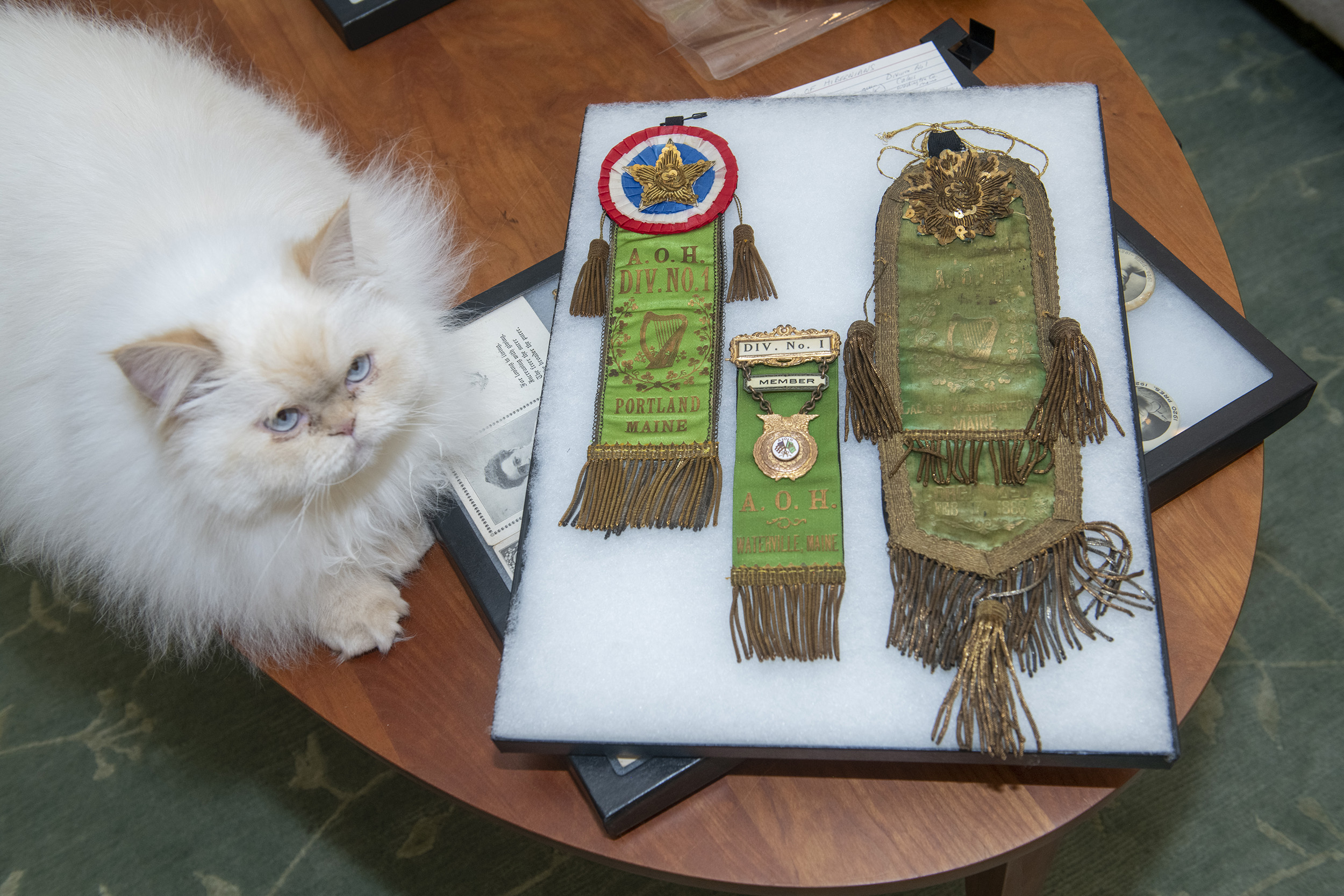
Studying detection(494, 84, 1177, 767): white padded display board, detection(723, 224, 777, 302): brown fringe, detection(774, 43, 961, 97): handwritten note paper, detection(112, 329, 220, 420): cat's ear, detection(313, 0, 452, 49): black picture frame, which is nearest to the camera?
detection(112, 329, 220, 420): cat's ear

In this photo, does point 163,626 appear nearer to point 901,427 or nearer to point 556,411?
point 556,411

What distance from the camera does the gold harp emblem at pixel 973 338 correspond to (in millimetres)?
893

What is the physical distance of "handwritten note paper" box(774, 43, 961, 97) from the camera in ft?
3.78

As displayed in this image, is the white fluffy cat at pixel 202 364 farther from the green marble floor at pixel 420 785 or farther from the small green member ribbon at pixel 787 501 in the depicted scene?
the green marble floor at pixel 420 785

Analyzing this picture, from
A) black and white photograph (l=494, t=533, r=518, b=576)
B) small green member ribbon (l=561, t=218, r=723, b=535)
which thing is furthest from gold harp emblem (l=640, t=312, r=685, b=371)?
black and white photograph (l=494, t=533, r=518, b=576)

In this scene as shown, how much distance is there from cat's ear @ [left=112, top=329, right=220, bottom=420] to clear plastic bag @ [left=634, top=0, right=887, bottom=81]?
2.62 ft

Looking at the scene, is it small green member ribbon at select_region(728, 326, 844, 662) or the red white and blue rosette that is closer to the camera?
small green member ribbon at select_region(728, 326, 844, 662)

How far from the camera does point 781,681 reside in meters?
0.79

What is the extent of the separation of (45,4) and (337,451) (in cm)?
108

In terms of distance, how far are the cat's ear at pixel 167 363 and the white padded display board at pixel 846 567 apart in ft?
1.11

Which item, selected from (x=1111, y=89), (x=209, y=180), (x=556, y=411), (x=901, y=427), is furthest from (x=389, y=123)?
(x=1111, y=89)

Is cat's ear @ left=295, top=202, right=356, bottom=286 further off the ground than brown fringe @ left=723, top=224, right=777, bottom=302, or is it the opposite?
cat's ear @ left=295, top=202, right=356, bottom=286

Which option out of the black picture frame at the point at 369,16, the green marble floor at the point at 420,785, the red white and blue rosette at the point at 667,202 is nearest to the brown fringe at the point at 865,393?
the red white and blue rosette at the point at 667,202

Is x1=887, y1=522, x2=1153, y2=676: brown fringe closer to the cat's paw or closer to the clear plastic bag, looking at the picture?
the cat's paw
